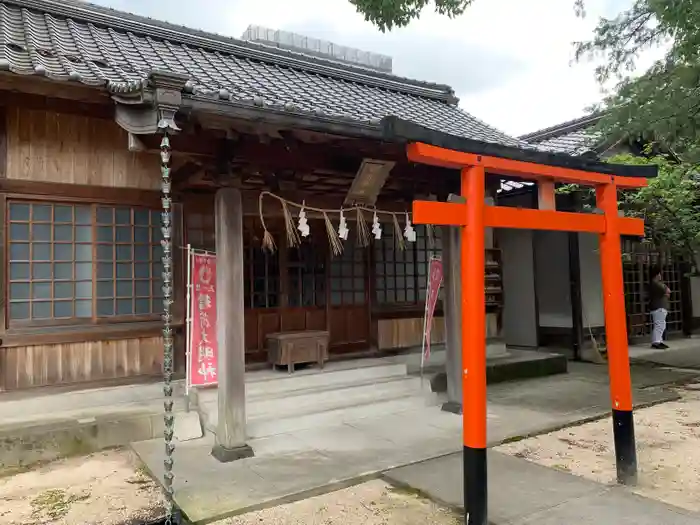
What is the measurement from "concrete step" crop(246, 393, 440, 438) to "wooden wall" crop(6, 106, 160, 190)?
3.48m

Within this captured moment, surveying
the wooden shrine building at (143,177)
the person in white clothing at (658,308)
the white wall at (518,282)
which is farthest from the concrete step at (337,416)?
the person in white clothing at (658,308)

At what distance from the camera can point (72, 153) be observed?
654cm

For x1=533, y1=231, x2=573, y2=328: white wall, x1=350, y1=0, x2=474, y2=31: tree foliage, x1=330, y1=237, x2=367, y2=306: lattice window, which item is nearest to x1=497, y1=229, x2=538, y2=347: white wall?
x1=533, y1=231, x2=573, y2=328: white wall

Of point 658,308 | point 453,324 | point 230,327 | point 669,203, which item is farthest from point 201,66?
point 658,308

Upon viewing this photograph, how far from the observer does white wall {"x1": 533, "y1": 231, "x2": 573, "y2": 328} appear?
12.1 m

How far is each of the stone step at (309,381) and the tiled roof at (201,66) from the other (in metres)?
3.77

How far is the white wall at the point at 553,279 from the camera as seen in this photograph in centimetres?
1209

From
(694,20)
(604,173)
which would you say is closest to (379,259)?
(604,173)

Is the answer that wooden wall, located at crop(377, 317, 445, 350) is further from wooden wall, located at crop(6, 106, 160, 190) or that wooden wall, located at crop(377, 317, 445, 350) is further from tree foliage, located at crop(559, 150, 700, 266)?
wooden wall, located at crop(6, 106, 160, 190)

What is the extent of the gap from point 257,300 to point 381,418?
292 cm

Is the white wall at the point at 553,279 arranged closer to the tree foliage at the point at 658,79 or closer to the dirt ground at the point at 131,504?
the tree foliage at the point at 658,79

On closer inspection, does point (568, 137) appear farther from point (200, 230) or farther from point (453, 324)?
point (200, 230)

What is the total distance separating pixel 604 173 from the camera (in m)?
5.05

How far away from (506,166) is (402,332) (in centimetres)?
589
